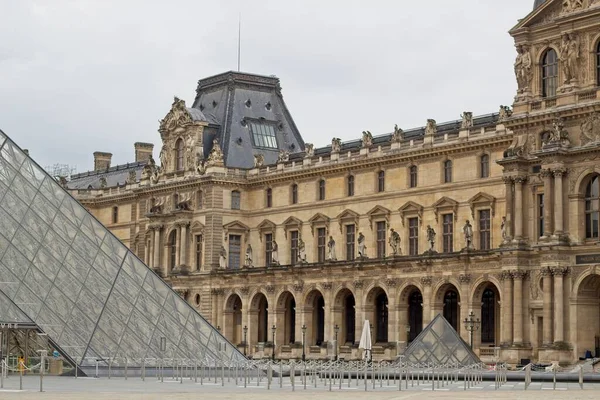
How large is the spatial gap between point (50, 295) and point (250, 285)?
35.6 meters

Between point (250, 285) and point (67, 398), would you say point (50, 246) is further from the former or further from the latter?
point (250, 285)

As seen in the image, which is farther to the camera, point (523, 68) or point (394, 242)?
point (394, 242)

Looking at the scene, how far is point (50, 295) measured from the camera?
136 ft

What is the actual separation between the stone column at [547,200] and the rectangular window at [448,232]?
12651mm

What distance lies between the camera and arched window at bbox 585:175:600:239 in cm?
5353

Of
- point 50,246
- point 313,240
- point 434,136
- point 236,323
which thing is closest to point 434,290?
point 434,136

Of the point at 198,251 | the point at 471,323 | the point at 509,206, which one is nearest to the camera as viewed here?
the point at 509,206

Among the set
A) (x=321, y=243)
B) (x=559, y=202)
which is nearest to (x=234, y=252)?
(x=321, y=243)

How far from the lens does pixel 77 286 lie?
42469mm

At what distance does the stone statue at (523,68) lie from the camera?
5653 centimetres

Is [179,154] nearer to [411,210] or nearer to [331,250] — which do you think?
[331,250]

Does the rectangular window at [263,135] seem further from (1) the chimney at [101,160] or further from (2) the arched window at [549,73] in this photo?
(2) the arched window at [549,73]

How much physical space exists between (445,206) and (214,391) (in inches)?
1428

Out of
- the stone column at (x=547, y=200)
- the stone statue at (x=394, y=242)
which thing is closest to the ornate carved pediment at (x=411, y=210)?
the stone statue at (x=394, y=242)
